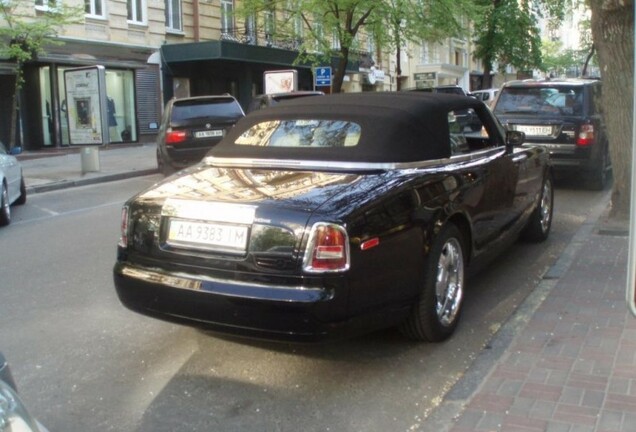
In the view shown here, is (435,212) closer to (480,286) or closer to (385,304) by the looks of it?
(385,304)

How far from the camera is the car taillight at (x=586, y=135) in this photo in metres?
11.0

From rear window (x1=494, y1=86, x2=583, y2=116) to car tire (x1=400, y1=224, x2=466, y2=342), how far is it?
7122mm

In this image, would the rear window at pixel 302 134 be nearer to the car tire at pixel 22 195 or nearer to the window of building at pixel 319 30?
the car tire at pixel 22 195

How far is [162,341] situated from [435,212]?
2060 mm

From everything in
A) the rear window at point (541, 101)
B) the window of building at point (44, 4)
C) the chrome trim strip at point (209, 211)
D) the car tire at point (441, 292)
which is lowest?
the car tire at point (441, 292)

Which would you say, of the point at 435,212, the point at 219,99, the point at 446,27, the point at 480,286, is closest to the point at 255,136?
the point at 435,212

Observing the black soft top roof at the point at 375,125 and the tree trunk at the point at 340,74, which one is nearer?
the black soft top roof at the point at 375,125

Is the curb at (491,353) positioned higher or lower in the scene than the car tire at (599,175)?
lower

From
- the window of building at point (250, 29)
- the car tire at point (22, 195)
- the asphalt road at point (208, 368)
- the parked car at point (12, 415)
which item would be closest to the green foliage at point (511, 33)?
the window of building at point (250, 29)

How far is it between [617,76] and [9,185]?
843 centimetres

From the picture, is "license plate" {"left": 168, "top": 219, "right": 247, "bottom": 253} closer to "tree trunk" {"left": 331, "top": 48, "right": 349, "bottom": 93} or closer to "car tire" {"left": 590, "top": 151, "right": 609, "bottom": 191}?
"car tire" {"left": 590, "top": 151, "right": 609, "bottom": 191}

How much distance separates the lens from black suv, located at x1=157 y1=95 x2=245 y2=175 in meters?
13.9

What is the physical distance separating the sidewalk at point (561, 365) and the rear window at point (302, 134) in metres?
1.70

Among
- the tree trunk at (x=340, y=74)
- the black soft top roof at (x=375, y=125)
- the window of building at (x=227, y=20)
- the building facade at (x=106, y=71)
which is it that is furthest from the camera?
the window of building at (x=227, y=20)
